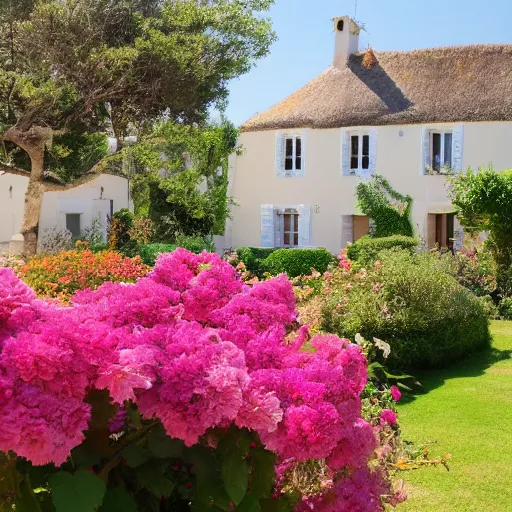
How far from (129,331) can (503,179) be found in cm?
1643

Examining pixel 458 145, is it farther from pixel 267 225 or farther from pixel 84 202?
pixel 84 202

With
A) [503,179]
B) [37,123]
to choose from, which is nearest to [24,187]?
[37,123]

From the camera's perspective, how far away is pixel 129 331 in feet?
8.64

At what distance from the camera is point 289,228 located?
2694 centimetres

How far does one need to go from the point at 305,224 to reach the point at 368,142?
3749 millimetres

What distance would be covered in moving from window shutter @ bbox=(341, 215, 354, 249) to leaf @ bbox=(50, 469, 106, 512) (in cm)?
2403

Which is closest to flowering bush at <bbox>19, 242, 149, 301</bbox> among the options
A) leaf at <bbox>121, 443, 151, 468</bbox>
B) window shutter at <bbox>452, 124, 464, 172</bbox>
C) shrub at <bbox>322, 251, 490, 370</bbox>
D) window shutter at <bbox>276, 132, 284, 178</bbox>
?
shrub at <bbox>322, 251, 490, 370</bbox>

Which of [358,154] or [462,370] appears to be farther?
[358,154]

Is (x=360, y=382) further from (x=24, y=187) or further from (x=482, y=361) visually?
(x=24, y=187)

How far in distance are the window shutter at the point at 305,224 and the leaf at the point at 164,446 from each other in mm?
23748

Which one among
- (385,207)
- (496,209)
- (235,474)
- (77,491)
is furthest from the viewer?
(385,207)

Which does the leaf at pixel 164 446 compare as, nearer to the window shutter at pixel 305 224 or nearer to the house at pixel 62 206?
the house at pixel 62 206

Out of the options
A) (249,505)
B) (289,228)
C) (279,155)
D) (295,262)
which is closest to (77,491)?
(249,505)

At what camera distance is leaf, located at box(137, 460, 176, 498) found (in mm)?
2361
